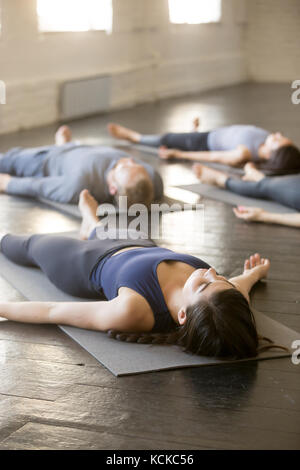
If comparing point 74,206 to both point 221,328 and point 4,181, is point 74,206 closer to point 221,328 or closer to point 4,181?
point 4,181

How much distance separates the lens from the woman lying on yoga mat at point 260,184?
4.42 metres

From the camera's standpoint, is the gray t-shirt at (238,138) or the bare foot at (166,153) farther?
the bare foot at (166,153)

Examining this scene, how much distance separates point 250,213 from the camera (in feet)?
13.8

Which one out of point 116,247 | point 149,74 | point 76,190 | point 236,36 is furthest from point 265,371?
point 236,36

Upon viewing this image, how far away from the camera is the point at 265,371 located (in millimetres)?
2428

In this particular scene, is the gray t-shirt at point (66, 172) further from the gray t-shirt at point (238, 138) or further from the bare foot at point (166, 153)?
the bare foot at point (166, 153)

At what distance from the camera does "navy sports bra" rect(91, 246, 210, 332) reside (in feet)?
8.41

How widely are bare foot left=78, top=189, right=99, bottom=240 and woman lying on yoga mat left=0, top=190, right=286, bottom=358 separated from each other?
463 mm

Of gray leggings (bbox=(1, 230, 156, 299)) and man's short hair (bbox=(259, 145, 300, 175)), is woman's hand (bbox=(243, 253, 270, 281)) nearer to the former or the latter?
gray leggings (bbox=(1, 230, 156, 299))

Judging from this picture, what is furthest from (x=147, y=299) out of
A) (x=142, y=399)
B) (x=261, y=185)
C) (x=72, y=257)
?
(x=261, y=185)

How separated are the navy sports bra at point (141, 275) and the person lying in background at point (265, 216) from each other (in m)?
1.44

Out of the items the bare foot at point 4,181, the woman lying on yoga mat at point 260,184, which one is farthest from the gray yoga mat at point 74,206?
the woman lying on yoga mat at point 260,184

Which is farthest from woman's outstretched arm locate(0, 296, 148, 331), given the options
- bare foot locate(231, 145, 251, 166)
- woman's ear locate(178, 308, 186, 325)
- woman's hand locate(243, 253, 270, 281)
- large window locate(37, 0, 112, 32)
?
large window locate(37, 0, 112, 32)
